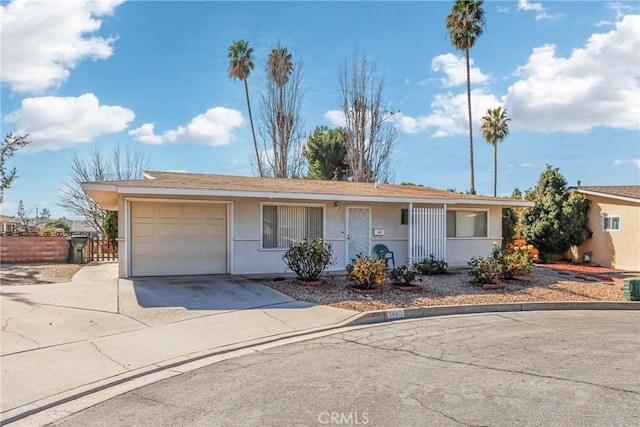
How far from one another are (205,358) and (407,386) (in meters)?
2.66

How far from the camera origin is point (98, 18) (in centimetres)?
1160

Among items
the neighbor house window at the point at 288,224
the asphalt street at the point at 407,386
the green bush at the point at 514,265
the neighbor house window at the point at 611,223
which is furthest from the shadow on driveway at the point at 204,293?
the neighbor house window at the point at 611,223

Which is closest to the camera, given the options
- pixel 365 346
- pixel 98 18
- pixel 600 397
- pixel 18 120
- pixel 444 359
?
pixel 600 397

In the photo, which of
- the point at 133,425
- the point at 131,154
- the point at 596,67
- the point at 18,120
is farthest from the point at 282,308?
the point at 131,154

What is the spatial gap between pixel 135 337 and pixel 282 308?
2.93m

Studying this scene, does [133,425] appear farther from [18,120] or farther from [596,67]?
[18,120]

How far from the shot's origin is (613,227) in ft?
57.3

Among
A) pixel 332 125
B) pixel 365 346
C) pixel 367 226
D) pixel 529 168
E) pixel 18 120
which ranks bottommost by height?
pixel 365 346

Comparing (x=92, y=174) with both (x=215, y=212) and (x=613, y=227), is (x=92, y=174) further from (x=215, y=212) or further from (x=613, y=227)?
(x=613, y=227)

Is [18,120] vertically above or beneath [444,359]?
above

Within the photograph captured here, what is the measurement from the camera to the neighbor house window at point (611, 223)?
1728cm

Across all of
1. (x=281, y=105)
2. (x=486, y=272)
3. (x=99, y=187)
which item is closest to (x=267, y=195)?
(x=99, y=187)

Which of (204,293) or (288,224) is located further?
(288,224)

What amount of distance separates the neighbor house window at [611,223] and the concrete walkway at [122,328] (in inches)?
561
